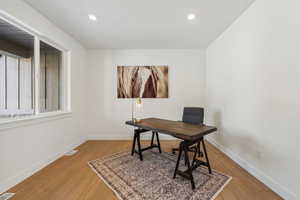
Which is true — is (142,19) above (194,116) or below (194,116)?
above

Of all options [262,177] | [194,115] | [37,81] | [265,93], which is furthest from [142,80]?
[262,177]

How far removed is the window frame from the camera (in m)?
1.71

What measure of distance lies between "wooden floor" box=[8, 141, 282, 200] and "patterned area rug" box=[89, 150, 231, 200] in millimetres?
105

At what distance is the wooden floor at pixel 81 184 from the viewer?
60.6 inches

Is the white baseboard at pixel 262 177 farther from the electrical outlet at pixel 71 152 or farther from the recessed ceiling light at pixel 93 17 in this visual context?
the recessed ceiling light at pixel 93 17

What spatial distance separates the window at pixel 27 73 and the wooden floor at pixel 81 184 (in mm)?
1010

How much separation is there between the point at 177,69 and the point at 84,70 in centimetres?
263

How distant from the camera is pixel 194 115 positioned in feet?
8.57

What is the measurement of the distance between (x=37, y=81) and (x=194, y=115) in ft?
9.60

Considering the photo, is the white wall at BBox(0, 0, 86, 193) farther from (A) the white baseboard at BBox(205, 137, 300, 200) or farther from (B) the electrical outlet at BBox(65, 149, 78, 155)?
(A) the white baseboard at BBox(205, 137, 300, 200)

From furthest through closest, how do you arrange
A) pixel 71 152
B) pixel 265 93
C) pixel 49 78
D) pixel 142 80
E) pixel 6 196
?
pixel 142 80 < pixel 71 152 < pixel 49 78 < pixel 265 93 < pixel 6 196

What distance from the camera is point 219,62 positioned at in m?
2.93

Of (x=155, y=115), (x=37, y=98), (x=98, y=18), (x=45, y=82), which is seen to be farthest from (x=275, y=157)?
(x=45, y=82)

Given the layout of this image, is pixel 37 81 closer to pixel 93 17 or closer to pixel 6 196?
pixel 93 17
